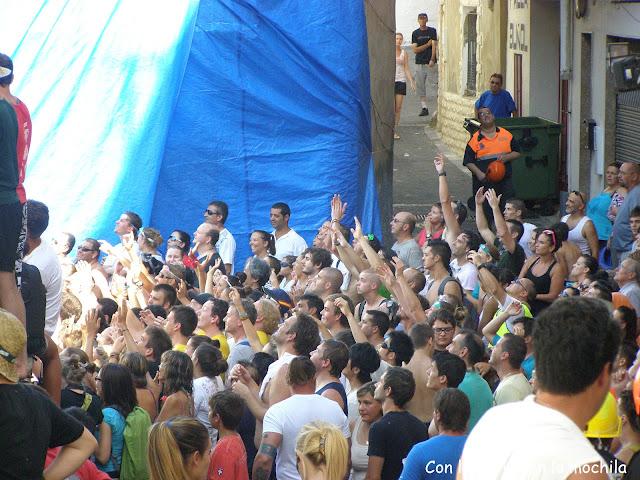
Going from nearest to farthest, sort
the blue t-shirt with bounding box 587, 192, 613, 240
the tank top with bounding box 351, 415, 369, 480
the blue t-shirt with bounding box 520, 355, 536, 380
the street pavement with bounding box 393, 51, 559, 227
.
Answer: the tank top with bounding box 351, 415, 369, 480, the blue t-shirt with bounding box 520, 355, 536, 380, the blue t-shirt with bounding box 587, 192, 613, 240, the street pavement with bounding box 393, 51, 559, 227

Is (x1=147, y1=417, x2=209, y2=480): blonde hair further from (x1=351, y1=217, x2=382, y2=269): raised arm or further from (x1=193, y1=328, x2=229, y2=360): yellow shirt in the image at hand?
(x1=351, y1=217, x2=382, y2=269): raised arm

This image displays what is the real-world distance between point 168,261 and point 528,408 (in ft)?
29.6

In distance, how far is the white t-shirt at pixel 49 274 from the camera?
22.2 ft

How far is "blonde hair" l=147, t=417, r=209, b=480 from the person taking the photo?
5324 millimetres

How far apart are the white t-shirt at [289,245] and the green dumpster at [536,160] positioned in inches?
203

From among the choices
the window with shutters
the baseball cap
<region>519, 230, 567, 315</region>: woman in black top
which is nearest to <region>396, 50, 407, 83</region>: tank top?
the window with shutters

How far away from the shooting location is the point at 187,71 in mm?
14266

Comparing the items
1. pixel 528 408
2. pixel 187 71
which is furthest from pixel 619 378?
pixel 187 71

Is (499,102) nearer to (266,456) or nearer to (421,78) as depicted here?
(421,78)

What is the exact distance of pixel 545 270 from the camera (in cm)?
1055

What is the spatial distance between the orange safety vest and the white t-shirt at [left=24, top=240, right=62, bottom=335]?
878 cm

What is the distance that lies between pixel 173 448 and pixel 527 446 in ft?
9.03

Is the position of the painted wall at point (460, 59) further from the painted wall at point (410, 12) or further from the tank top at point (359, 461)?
the tank top at point (359, 461)

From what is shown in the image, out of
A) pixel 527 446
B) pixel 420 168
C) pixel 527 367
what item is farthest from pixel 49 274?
pixel 420 168
